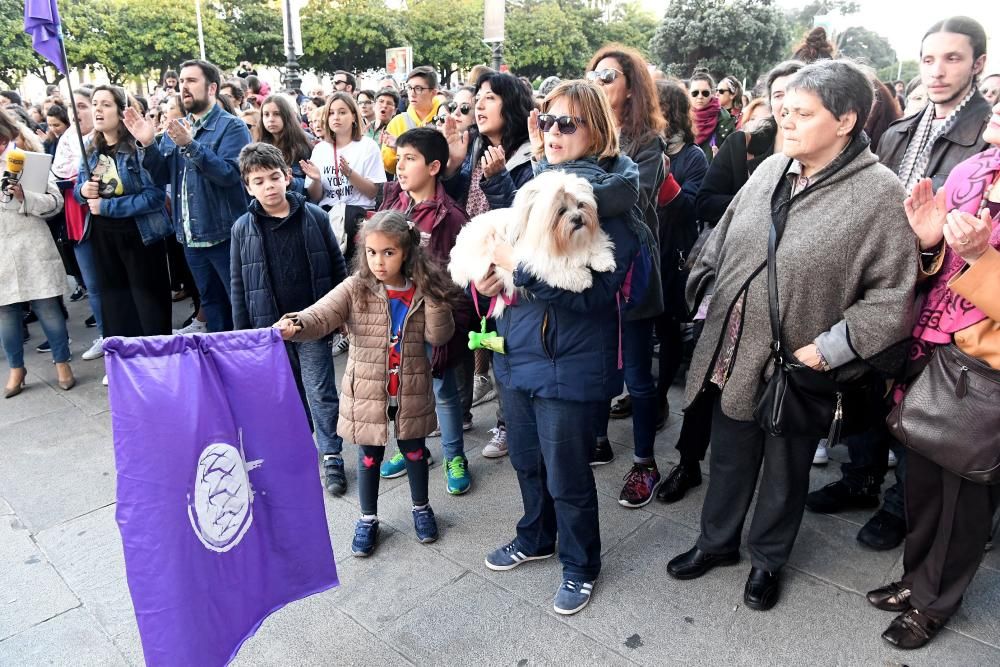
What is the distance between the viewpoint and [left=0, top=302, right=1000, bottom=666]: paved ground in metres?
2.46

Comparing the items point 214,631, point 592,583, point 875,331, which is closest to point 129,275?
point 214,631

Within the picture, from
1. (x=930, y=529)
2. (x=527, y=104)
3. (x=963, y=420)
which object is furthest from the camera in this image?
(x=527, y=104)

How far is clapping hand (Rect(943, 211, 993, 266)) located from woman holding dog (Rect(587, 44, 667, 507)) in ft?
3.81

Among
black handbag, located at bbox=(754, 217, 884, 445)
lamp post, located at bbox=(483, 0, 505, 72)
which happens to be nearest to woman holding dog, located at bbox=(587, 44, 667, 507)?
black handbag, located at bbox=(754, 217, 884, 445)

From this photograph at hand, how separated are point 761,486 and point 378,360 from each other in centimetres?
172

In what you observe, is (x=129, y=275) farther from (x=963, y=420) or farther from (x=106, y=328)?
(x=963, y=420)

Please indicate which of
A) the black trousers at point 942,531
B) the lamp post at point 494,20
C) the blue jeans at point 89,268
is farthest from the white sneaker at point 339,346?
the lamp post at point 494,20

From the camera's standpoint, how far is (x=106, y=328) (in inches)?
198

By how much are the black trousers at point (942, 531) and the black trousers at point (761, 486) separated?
385mm

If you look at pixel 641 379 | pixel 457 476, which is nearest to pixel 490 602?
pixel 457 476

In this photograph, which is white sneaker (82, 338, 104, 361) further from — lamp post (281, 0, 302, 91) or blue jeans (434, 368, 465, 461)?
lamp post (281, 0, 302, 91)

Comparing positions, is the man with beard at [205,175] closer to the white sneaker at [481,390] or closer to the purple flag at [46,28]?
the purple flag at [46,28]

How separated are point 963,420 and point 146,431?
2550 mm

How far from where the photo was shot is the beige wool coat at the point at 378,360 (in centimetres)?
299
